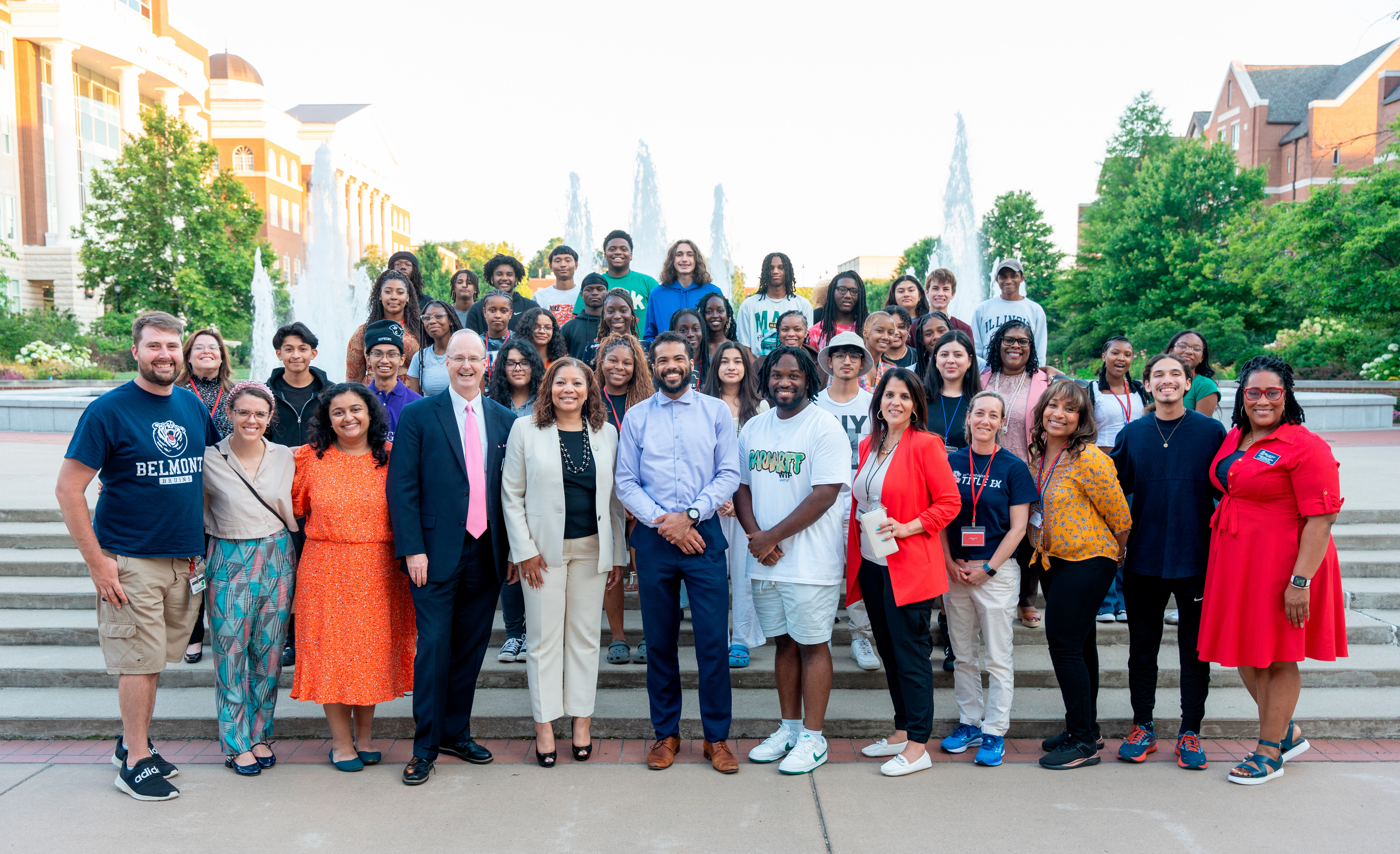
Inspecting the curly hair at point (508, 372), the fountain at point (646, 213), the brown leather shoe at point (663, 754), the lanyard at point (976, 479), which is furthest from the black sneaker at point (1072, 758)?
the fountain at point (646, 213)

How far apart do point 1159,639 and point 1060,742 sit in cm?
77

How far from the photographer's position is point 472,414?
181 inches

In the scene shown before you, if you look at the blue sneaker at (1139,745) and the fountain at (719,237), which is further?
the fountain at (719,237)

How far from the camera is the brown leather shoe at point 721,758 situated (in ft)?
14.6

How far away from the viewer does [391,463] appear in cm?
439

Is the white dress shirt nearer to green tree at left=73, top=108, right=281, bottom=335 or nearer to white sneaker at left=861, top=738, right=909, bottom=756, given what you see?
white sneaker at left=861, top=738, right=909, bottom=756

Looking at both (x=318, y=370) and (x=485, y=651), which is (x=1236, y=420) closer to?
(x=485, y=651)

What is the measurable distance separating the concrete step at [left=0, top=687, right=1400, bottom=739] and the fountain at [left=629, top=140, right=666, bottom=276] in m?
17.0

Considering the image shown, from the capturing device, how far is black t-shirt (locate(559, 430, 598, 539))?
4.52 m

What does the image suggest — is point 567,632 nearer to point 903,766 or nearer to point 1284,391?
point 903,766

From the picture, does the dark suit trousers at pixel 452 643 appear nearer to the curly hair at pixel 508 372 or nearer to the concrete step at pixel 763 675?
the concrete step at pixel 763 675

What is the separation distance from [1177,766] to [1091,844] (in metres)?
1.14

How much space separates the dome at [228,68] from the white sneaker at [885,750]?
223ft

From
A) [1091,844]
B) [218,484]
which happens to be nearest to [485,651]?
[218,484]
